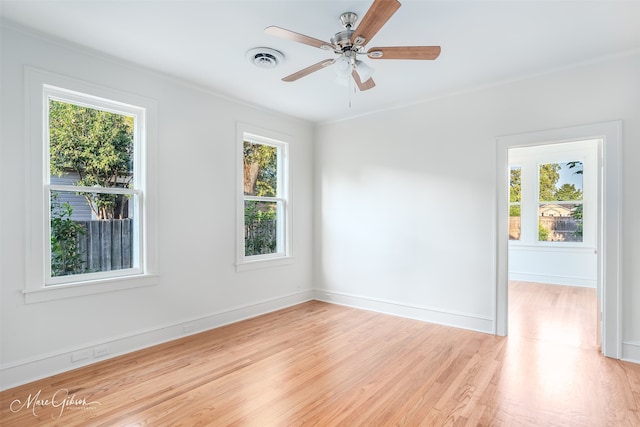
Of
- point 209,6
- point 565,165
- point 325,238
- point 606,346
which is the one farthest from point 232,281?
point 565,165

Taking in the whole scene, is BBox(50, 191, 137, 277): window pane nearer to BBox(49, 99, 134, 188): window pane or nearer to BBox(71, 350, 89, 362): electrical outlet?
BBox(49, 99, 134, 188): window pane

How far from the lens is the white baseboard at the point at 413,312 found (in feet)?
12.6

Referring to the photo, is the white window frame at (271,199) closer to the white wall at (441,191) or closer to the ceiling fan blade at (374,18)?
the white wall at (441,191)

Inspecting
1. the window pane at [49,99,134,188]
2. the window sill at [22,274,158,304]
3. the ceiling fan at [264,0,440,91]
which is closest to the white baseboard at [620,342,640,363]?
the ceiling fan at [264,0,440,91]

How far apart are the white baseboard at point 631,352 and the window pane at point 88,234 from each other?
4.72m

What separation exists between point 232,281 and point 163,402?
189cm

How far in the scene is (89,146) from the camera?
10.2ft

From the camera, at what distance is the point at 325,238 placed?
208 inches

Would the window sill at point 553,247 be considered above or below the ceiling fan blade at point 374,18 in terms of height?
below

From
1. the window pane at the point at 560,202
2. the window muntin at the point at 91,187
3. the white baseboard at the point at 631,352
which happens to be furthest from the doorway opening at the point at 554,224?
the window muntin at the point at 91,187

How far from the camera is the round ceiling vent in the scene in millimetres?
2961

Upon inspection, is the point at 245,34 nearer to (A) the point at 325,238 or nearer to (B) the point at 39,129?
(B) the point at 39,129

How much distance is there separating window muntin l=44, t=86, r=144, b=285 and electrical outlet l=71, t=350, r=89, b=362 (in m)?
0.62

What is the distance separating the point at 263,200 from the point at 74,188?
2.21 meters
